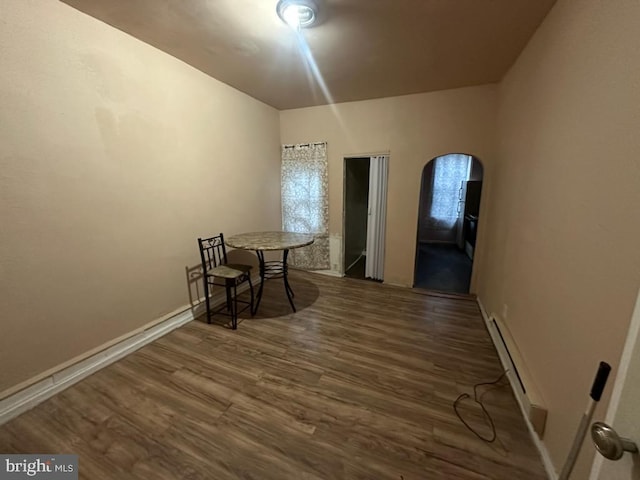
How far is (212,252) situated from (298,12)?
2411mm

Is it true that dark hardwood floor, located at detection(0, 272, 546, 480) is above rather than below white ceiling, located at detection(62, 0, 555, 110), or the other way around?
below

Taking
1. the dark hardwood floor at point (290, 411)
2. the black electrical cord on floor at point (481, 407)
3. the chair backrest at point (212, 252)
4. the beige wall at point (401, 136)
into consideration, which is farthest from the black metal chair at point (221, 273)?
the black electrical cord on floor at point (481, 407)

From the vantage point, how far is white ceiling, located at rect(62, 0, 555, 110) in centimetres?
172

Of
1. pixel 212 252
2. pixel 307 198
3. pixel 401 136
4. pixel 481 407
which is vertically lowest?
pixel 481 407

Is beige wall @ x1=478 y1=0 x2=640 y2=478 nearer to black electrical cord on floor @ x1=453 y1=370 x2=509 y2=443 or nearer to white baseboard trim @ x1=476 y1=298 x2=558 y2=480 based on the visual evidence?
white baseboard trim @ x1=476 y1=298 x2=558 y2=480

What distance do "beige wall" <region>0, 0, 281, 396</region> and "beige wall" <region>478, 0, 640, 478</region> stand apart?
9.91 ft

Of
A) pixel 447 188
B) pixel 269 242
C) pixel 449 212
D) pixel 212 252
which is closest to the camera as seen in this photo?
pixel 269 242

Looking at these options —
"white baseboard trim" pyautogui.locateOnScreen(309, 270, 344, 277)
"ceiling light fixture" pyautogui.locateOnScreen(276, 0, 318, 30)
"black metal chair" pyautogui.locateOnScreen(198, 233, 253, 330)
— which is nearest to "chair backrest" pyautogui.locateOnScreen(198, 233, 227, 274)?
"black metal chair" pyautogui.locateOnScreen(198, 233, 253, 330)

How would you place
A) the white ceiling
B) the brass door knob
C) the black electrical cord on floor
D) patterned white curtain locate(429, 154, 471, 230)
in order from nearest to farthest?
the brass door knob → the black electrical cord on floor → the white ceiling → patterned white curtain locate(429, 154, 471, 230)

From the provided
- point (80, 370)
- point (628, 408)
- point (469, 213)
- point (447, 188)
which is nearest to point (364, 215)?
point (469, 213)

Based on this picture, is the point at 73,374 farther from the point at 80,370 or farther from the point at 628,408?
the point at 628,408

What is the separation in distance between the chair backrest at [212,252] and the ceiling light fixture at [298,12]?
6.92ft

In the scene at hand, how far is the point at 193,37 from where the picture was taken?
2.08m

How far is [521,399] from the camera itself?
166 centimetres
